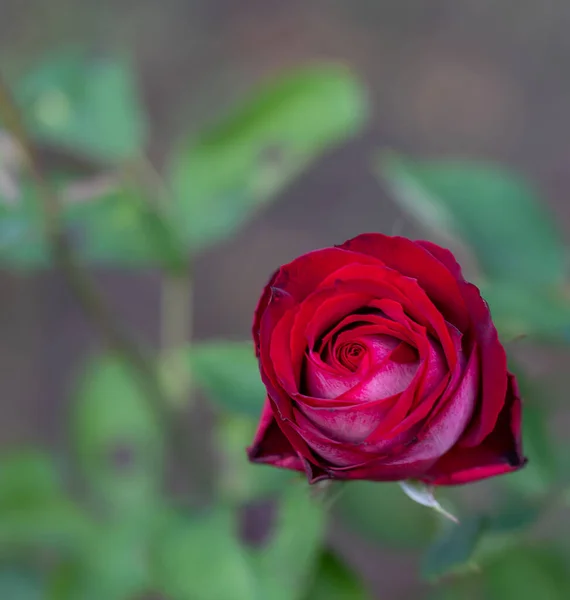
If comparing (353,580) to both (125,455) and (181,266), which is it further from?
(125,455)

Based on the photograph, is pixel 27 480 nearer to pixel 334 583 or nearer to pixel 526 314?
pixel 334 583

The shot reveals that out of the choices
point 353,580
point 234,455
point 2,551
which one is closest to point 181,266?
point 234,455

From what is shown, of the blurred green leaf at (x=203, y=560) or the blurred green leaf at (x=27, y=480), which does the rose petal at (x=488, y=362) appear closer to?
the blurred green leaf at (x=203, y=560)

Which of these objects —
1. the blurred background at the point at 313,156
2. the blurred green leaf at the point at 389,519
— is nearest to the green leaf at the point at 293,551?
the blurred green leaf at the point at 389,519

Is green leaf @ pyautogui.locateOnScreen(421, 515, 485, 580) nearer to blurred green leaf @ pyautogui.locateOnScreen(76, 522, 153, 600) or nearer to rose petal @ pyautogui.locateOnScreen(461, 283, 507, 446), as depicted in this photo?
rose petal @ pyautogui.locateOnScreen(461, 283, 507, 446)

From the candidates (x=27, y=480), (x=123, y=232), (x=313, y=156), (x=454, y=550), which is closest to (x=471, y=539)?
(x=454, y=550)

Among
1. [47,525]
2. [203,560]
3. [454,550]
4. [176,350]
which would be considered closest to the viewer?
[454,550]

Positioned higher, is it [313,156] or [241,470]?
[313,156]
